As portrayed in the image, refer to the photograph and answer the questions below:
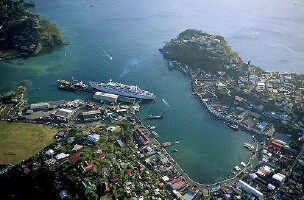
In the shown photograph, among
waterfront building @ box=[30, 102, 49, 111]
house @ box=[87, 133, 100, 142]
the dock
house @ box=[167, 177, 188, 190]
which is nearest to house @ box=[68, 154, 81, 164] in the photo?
house @ box=[87, 133, 100, 142]

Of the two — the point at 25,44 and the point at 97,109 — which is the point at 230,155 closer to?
the point at 97,109

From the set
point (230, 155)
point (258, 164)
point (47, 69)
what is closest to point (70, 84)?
point (47, 69)

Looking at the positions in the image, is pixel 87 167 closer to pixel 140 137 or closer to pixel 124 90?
pixel 140 137

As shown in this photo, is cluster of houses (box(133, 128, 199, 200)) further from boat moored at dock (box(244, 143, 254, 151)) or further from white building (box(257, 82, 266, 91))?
white building (box(257, 82, 266, 91))

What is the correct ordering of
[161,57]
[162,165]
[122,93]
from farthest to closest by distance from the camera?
[161,57], [122,93], [162,165]

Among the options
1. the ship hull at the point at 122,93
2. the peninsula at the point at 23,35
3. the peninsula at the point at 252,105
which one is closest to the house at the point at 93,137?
the ship hull at the point at 122,93

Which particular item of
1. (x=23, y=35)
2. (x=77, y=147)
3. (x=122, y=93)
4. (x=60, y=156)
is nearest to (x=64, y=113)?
(x=77, y=147)
